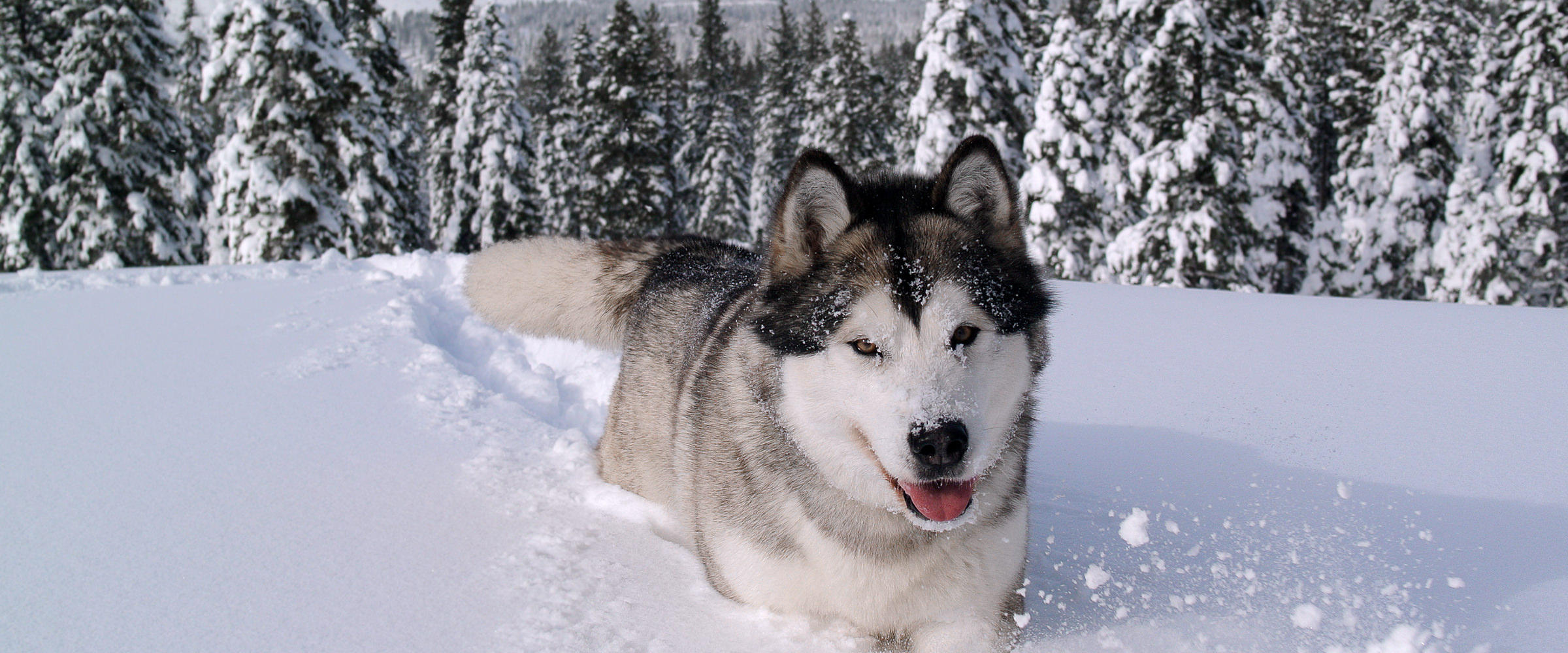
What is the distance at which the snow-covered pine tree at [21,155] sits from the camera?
20.5m

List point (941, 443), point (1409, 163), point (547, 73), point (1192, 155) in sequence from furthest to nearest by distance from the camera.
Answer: point (547, 73) → point (1409, 163) → point (1192, 155) → point (941, 443)

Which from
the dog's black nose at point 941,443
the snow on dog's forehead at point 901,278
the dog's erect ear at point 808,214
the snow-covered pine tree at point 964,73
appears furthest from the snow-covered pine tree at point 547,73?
the dog's black nose at point 941,443

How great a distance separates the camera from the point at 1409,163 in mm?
23219

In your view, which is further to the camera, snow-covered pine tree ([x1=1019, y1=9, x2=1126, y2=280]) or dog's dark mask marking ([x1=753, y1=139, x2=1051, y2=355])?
snow-covered pine tree ([x1=1019, y1=9, x2=1126, y2=280])

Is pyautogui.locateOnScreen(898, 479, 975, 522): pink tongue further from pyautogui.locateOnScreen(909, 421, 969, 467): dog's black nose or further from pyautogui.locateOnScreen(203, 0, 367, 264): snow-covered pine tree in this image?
pyautogui.locateOnScreen(203, 0, 367, 264): snow-covered pine tree

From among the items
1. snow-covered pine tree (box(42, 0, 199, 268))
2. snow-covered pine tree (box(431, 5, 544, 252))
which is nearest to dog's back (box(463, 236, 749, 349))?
snow-covered pine tree (box(42, 0, 199, 268))

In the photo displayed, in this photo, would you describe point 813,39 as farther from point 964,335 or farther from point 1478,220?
point 964,335

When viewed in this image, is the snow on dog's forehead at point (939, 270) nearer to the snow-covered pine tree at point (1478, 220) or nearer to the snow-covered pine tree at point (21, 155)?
the snow-covered pine tree at point (1478, 220)

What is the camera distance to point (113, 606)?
2238mm

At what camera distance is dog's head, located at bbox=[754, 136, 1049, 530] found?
6.84 ft

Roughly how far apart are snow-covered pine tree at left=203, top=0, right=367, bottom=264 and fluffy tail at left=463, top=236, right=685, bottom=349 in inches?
658

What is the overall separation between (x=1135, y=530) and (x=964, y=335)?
1.40 m

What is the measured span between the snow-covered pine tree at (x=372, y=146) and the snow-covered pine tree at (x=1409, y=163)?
27.5 meters

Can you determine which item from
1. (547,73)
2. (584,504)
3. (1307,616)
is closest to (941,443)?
(1307,616)
